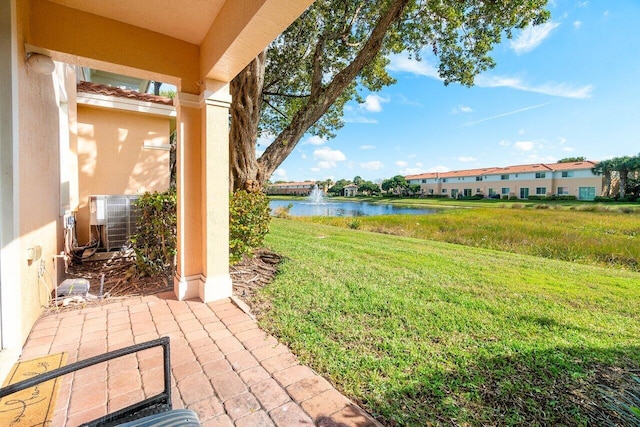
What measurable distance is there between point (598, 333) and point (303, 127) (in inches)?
205

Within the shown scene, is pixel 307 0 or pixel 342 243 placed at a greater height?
pixel 307 0

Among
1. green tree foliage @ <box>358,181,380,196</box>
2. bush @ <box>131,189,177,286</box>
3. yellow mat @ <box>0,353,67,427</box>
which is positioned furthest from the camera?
green tree foliage @ <box>358,181,380,196</box>

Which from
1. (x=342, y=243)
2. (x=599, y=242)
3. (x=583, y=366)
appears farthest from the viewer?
(x=599, y=242)

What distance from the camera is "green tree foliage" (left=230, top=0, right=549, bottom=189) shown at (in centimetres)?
530

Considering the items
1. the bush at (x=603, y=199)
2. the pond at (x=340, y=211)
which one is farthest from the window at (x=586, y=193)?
the pond at (x=340, y=211)

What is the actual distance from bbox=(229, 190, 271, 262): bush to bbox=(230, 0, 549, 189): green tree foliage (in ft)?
2.39

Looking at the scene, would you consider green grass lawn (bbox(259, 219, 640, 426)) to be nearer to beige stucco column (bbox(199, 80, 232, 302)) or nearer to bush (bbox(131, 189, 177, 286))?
beige stucco column (bbox(199, 80, 232, 302))

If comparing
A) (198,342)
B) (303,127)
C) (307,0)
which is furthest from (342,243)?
(307,0)

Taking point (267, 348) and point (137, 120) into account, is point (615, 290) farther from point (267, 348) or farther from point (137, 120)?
point (137, 120)

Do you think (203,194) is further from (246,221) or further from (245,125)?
(245,125)

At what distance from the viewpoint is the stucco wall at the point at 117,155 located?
6250mm

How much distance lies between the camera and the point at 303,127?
556cm

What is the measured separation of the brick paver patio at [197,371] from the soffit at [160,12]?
3.45 meters

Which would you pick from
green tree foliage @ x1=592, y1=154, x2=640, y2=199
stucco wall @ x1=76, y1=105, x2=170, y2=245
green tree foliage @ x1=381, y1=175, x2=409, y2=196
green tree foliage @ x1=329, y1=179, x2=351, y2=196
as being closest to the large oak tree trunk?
stucco wall @ x1=76, y1=105, x2=170, y2=245
